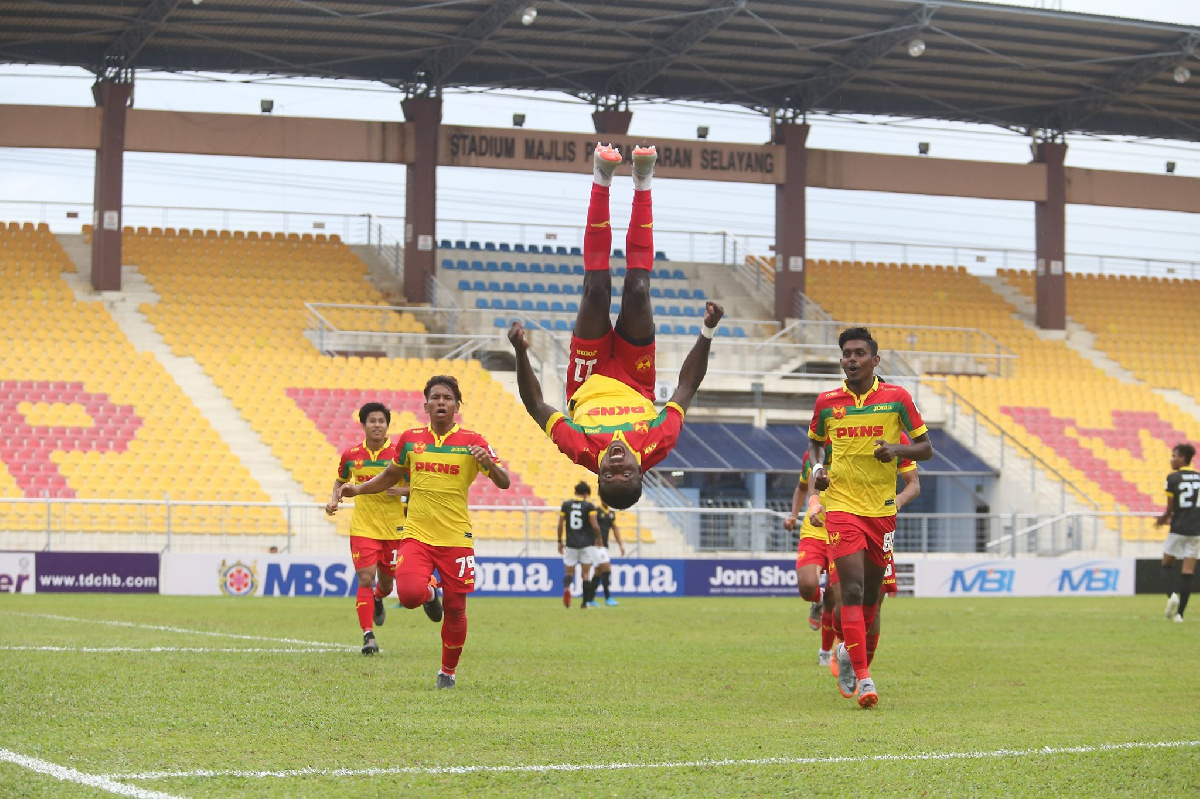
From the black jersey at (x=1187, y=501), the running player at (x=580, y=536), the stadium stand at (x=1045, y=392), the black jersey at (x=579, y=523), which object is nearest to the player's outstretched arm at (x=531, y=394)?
the running player at (x=580, y=536)

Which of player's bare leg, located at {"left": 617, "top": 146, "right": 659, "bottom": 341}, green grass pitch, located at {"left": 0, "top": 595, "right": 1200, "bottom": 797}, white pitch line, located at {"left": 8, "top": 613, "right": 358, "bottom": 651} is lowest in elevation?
white pitch line, located at {"left": 8, "top": 613, "right": 358, "bottom": 651}

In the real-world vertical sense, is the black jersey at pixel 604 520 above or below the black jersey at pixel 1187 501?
below

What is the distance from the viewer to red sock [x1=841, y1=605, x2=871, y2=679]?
9.86 metres

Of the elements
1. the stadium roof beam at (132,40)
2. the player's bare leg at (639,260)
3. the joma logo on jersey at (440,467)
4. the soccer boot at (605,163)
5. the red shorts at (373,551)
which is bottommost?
the red shorts at (373,551)

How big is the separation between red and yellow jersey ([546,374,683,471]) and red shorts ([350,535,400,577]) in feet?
14.8

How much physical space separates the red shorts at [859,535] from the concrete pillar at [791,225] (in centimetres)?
3052

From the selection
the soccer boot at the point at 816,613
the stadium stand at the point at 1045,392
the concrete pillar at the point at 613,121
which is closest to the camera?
the soccer boot at the point at 816,613

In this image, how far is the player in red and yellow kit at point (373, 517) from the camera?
13594mm

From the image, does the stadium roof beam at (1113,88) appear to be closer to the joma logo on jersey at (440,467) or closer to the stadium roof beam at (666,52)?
the stadium roof beam at (666,52)

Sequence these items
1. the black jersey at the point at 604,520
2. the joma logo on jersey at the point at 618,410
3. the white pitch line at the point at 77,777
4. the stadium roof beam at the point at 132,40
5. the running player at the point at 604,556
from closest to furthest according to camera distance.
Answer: the white pitch line at the point at 77,777, the joma logo on jersey at the point at 618,410, the running player at the point at 604,556, the black jersey at the point at 604,520, the stadium roof beam at the point at 132,40

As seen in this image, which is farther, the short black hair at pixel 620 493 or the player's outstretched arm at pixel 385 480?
the player's outstretched arm at pixel 385 480

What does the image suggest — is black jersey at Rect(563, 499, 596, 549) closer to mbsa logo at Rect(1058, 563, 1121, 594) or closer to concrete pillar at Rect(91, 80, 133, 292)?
mbsa logo at Rect(1058, 563, 1121, 594)

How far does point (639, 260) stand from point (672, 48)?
1096 inches

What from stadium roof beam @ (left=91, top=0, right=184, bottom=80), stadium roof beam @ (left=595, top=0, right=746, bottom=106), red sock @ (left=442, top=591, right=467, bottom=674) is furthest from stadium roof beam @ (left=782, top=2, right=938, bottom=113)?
red sock @ (left=442, top=591, right=467, bottom=674)
